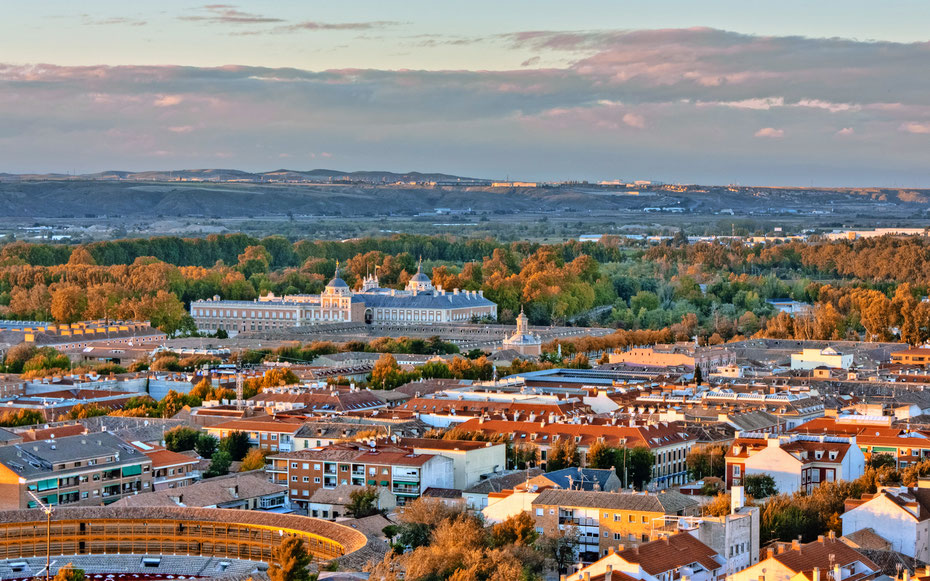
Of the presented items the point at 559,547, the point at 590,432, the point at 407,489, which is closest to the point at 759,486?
the point at 590,432

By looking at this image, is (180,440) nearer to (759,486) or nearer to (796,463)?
(759,486)

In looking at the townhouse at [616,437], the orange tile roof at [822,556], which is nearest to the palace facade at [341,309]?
the townhouse at [616,437]

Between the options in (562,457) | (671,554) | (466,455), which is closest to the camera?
(671,554)

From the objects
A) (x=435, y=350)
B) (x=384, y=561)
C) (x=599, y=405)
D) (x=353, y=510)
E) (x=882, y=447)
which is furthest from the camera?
(x=435, y=350)

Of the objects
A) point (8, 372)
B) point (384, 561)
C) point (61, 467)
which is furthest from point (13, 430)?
point (8, 372)

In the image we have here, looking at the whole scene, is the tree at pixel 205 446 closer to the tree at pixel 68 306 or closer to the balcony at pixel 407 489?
the balcony at pixel 407 489

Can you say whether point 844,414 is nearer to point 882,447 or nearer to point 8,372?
point 882,447
